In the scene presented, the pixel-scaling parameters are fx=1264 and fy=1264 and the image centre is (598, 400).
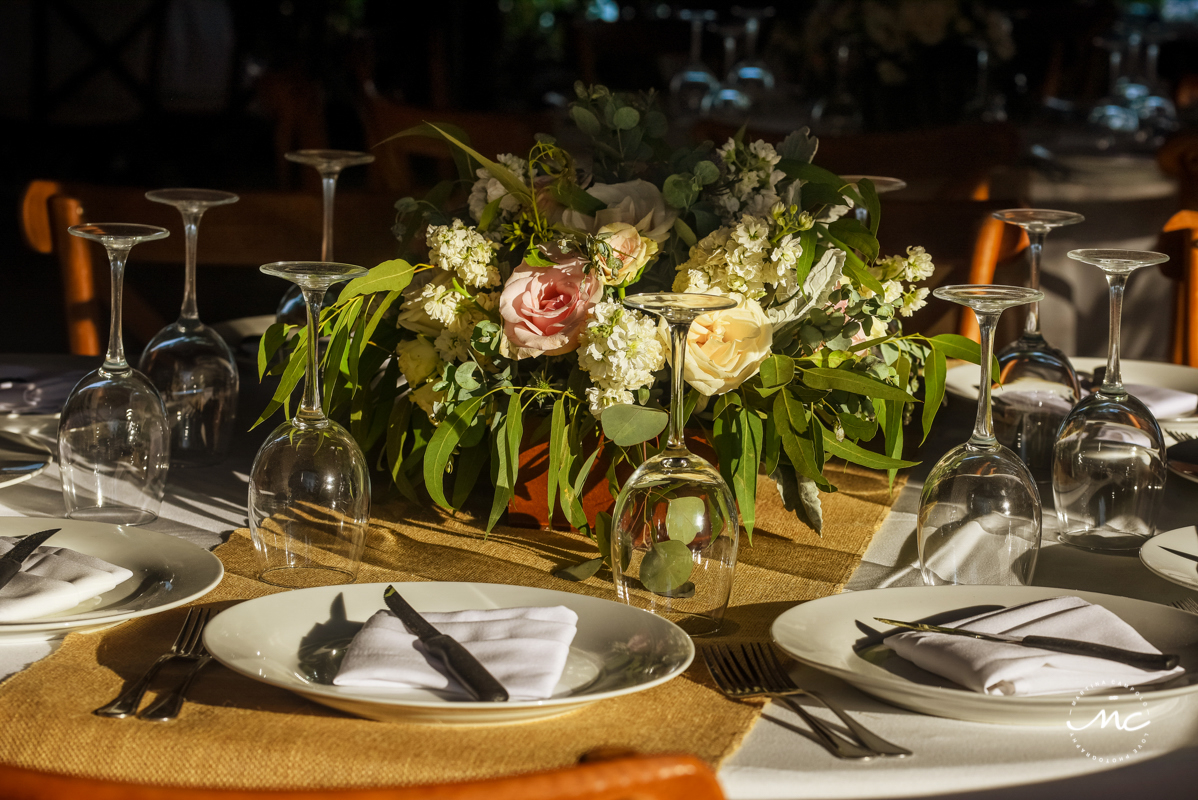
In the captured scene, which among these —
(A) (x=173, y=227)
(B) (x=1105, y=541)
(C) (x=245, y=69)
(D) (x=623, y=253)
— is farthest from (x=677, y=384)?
(C) (x=245, y=69)

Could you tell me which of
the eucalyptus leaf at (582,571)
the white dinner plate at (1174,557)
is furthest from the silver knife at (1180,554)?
the eucalyptus leaf at (582,571)

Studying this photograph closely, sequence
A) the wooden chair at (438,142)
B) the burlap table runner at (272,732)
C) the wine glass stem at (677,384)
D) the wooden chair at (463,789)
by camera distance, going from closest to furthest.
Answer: the wooden chair at (463,789) < the burlap table runner at (272,732) < the wine glass stem at (677,384) < the wooden chair at (438,142)

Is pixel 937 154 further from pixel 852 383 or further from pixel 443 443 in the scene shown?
pixel 443 443

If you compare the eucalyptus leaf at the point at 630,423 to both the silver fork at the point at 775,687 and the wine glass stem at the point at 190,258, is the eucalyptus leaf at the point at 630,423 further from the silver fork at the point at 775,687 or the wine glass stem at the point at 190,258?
the wine glass stem at the point at 190,258

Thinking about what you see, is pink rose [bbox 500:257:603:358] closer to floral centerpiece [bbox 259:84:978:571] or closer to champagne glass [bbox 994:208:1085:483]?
floral centerpiece [bbox 259:84:978:571]

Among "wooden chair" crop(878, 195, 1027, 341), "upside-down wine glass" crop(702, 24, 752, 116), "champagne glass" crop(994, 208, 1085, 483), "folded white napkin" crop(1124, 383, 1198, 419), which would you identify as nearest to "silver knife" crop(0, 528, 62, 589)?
"champagne glass" crop(994, 208, 1085, 483)

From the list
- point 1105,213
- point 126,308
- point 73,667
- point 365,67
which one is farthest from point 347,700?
point 365,67

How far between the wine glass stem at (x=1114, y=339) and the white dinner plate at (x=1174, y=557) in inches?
5.8

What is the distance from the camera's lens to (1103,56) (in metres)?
6.64

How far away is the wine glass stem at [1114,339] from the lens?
1.17 meters

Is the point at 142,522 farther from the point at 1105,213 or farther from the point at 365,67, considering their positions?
the point at 365,67

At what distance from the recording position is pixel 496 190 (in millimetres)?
1193

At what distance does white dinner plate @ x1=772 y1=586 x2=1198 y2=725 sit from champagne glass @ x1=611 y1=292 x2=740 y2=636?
0.08 meters

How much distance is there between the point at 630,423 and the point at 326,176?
30.2 inches
